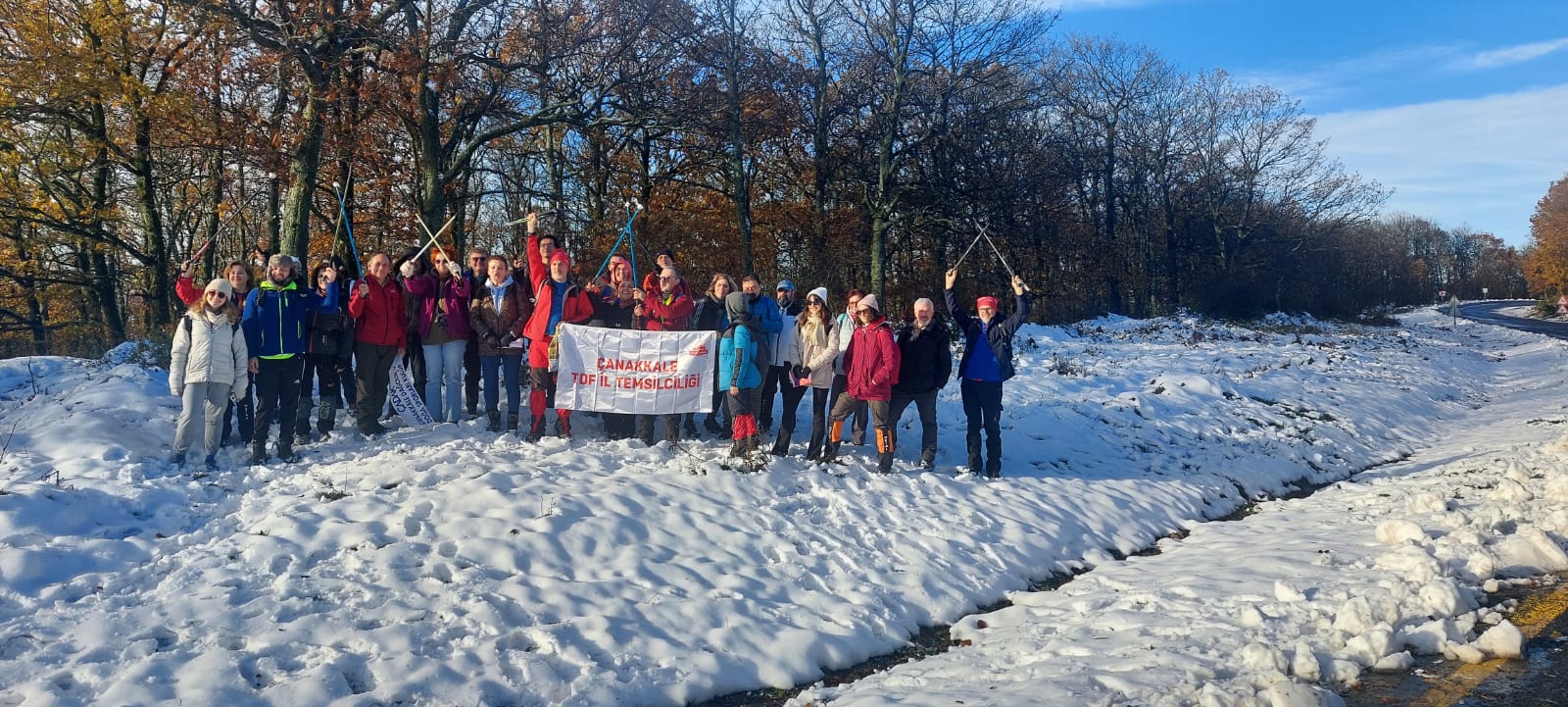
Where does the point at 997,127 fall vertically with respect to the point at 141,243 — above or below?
above

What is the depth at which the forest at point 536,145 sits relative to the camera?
1523 cm

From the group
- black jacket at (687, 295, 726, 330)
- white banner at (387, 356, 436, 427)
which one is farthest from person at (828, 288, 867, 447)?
white banner at (387, 356, 436, 427)

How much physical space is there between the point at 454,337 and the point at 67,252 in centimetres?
2140

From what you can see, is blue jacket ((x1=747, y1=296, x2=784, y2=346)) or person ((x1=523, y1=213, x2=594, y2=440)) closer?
person ((x1=523, y1=213, x2=594, y2=440))

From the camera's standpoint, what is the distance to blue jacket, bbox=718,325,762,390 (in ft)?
29.9

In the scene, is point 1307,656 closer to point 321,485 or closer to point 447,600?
point 447,600

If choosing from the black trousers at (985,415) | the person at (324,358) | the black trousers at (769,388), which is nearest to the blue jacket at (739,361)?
the black trousers at (769,388)

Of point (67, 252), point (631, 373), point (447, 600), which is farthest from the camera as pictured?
point (67, 252)

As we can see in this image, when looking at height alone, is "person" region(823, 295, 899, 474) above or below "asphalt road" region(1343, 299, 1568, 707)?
above

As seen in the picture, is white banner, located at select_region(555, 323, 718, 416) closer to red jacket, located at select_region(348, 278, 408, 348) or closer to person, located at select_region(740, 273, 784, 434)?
person, located at select_region(740, 273, 784, 434)

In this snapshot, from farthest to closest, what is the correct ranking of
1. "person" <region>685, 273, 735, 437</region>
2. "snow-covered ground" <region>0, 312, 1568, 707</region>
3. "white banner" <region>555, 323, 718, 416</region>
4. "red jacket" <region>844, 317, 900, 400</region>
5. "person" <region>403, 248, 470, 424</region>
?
1. "person" <region>685, 273, 735, 437</region>
2. "person" <region>403, 248, 470, 424</region>
3. "white banner" <region>555, 323, 718, 416</region>
4. "red jacket" <region>844, 317, 900, 400</region>
5. "snow-covered ground" <region>0, 312, 1568, 707</region>

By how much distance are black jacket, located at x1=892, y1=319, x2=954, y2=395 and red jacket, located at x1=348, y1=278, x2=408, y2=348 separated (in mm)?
5562

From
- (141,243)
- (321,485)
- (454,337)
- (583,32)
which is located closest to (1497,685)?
(321,485)

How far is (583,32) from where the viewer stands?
15.5 meters
